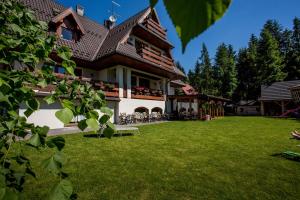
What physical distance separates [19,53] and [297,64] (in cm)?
5942

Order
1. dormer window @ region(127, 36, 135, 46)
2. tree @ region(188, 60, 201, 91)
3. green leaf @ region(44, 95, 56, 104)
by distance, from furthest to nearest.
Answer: tree @ region(188, 60, 201, 91) < dormer window @ region(127, 36, 135, 46) < green leaf @ region(44, 95, 56, 104)

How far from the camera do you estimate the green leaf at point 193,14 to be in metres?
0.39

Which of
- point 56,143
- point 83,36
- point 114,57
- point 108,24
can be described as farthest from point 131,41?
point 56,143

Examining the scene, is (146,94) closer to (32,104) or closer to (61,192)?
(32,104)

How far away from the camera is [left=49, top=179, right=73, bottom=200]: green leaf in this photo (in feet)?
3.25

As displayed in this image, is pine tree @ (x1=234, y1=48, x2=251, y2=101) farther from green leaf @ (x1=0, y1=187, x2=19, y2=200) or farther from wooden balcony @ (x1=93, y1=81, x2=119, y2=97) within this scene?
green leaf @ (x1=0, y1=187, x2=19, y2=200)

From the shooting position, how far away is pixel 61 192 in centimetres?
101

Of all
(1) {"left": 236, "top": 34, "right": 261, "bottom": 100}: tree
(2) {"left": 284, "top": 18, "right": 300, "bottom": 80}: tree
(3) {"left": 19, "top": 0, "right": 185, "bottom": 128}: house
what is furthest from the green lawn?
(2) {"left": 284, "top": 18, "right": 300, "bottom": 80}: tree

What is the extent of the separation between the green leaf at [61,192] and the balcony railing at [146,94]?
1732cm

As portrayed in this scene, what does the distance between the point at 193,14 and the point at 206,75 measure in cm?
6364

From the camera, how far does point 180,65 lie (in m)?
106

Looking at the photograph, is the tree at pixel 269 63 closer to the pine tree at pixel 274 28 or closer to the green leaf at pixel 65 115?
the pine tree at pixel 274 28

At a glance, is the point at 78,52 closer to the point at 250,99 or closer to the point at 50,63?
the point at 50,63

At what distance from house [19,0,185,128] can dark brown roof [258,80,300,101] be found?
912 inches
